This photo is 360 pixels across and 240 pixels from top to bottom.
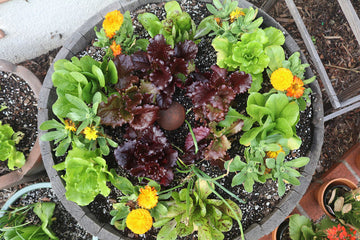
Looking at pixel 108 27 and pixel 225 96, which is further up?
pixel 108 27

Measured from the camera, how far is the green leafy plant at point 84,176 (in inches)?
48.6

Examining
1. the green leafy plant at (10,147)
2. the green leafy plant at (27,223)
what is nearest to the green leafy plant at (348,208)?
the green leafy plant at (27,223)

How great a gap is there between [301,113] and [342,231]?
62 centimetres

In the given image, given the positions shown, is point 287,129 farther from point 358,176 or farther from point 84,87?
point 358,176

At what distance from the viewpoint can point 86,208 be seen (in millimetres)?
1459

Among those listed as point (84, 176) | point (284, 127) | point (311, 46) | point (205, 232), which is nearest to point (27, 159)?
point (84, 176)

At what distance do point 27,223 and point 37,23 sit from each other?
48.8 inches

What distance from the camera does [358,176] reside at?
192cm

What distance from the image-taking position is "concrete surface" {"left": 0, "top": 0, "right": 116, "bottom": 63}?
1.76m

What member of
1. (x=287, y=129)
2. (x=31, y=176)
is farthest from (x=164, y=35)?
(x=31, y=176)

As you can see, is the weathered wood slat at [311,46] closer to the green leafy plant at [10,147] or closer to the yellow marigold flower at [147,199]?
the yellow marigold flower at [147,199]

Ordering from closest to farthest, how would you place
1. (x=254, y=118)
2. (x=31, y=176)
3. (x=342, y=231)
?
1. (x=254, y=118)
2. (x=342, y=231)
3. (x=31, y=176)

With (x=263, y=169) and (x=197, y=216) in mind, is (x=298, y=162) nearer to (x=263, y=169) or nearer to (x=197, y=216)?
(x=263, y=169)

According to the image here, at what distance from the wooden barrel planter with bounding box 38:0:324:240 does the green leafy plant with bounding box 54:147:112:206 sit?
199 mm
